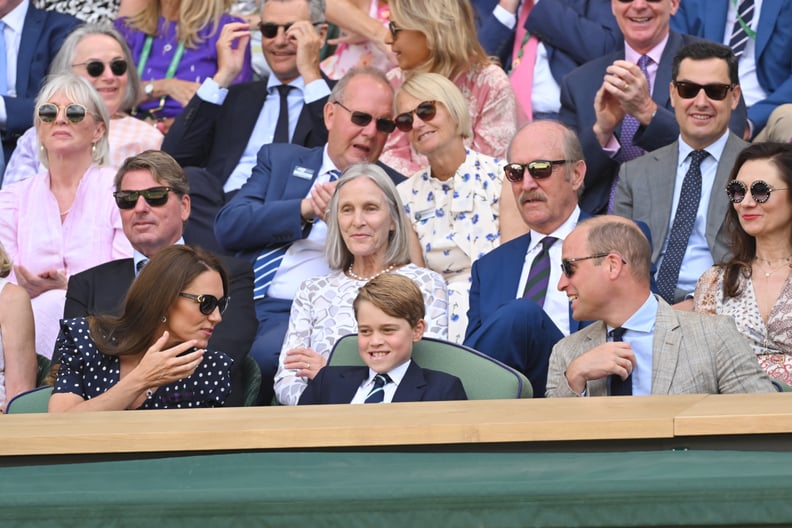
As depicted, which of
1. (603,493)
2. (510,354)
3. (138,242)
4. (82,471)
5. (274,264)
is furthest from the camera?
(274,264)

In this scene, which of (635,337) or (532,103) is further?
(532,103)

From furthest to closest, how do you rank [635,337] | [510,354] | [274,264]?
[274,264], [510,354], [635,337]

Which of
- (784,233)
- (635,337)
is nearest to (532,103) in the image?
(784,233)

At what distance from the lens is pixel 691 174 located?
5570 mm

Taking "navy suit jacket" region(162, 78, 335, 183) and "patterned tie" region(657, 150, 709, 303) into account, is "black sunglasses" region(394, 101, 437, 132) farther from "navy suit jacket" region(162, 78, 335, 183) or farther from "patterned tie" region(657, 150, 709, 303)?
"patterned tie" region(657, 150, 709, 303)

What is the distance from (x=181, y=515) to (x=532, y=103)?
4.51m

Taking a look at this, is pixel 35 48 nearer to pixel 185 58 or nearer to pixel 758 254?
pixel 185 58

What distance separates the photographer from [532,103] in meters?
6.79

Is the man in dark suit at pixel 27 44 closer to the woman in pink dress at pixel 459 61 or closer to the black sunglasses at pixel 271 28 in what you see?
the black sunglasses at pixel 271 28

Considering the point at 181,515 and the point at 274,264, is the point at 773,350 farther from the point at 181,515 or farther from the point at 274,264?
the point at 181,515

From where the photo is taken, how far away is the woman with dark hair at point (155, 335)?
4.41 metres

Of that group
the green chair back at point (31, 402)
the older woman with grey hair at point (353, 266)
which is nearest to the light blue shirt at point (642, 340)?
the older woman with grey hair at point (353, 266)

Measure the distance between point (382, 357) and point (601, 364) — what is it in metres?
0.69

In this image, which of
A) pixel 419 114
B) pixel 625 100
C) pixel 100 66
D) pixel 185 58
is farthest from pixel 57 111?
pixel 625 100
